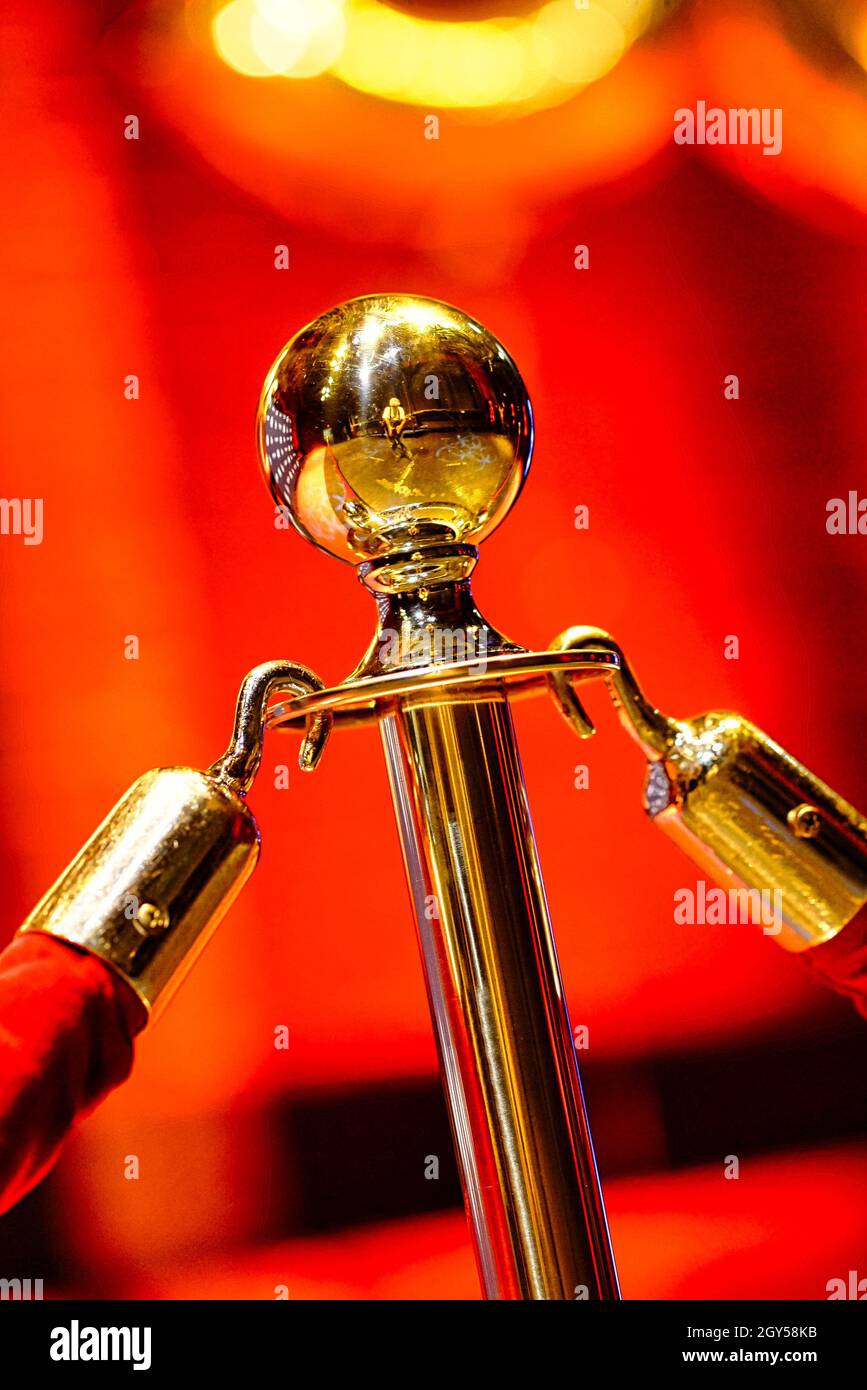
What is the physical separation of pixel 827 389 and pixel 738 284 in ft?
0.73

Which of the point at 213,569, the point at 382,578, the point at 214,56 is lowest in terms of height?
the point at 382,578

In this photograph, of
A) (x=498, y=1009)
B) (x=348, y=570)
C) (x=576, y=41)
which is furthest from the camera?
(x=576, y=41)

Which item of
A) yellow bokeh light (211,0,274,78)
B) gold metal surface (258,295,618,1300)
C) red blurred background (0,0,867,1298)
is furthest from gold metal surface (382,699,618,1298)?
yellow bokeh light (211,0,274,78)

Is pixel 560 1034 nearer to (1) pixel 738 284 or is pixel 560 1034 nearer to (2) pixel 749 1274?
(2) pixel 749 1274

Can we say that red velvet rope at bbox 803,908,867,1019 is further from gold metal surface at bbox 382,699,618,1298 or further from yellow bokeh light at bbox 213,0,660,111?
yellow bokeh light at bbox 213,0,660,111

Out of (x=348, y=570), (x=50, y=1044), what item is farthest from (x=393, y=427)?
(x=348, y=570)

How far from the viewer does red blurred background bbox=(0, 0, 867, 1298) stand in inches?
73.0

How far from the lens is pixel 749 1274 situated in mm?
1280

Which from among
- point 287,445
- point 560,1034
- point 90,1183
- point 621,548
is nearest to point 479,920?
point 560,1034

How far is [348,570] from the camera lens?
1959 mm

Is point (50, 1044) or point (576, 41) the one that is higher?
point (576, 41)

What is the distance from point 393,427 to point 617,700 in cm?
11

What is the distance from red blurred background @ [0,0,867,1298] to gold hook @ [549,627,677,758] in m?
1.34

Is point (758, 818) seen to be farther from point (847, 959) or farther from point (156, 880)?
point (156, 880)
